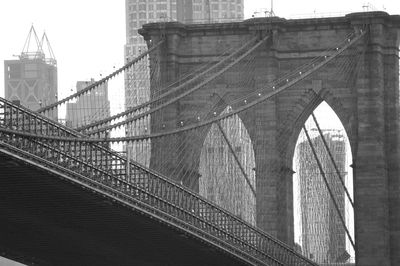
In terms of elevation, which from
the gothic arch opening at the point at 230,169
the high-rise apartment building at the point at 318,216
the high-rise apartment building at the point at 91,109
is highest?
the high-rise apartment building at the point at 91,109

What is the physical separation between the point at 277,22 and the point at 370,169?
709 centimetres

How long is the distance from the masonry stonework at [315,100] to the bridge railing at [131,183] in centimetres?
594

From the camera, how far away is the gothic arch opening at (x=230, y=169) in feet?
308

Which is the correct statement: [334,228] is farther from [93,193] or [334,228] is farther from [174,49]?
[93,193]

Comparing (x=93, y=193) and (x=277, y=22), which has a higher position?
(x=277, y=22)

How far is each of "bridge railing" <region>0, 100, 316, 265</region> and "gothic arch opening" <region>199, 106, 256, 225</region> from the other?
6735 millimetres

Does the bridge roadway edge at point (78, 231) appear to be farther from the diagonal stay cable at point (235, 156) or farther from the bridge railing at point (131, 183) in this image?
the diagonal stay cable at point (235, 156)

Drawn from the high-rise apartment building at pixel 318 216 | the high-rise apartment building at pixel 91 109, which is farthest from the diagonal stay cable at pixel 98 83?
the high-rise apartment building at pixel 318 216

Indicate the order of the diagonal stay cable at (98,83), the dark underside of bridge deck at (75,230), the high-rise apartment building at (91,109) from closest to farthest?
the dark underside of bridge deck at (75,230), the diagonal stay cable at (98,83), the high-rise apartment building at (91,109)

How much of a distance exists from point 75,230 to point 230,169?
2192 centimetres

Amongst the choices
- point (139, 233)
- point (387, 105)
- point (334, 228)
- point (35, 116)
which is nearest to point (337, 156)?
point (334, 228)

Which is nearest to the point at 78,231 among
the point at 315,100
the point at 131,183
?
the point at 131,183

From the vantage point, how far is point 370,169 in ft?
305

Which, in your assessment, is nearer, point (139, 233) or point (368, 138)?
point (139, 233)
